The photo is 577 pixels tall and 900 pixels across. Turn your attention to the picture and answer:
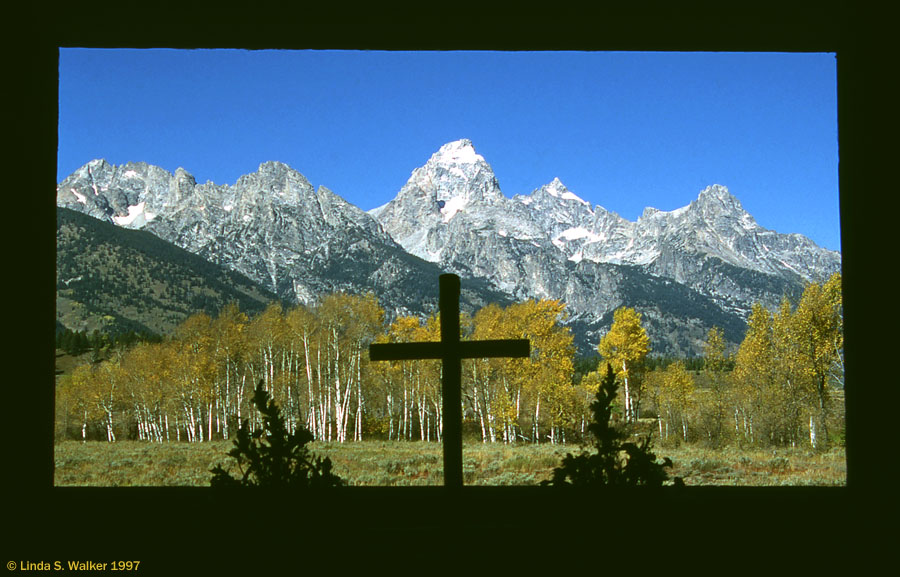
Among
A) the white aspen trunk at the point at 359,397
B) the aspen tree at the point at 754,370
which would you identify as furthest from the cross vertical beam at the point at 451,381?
the aspen tree at the point at 754,370

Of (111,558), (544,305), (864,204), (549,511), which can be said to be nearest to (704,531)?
(549,511)

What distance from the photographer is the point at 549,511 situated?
3229 millimetres

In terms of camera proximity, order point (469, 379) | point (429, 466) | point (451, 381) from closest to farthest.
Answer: point (451, 381), point (429, 466), point (469, 379)

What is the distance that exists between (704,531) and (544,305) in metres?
25.8

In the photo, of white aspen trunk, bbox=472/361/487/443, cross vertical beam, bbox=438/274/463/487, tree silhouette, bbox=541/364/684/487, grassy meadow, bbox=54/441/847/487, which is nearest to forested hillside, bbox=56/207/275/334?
white aspen trunk, bbox=472/361/487/443

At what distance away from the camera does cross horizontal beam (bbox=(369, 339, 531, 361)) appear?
331 centimetres

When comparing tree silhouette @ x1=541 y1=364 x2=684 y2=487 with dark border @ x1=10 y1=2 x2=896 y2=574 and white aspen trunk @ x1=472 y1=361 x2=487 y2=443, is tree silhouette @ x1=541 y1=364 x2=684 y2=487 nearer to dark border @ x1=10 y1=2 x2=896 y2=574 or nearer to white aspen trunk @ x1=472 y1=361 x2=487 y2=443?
dark border @ x1=10 y1=2 x2=896 y2=574

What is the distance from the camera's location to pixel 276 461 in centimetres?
279

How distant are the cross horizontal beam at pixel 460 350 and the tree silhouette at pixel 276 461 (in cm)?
65

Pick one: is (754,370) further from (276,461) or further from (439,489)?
(276,461)

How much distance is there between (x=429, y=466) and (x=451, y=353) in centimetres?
1791

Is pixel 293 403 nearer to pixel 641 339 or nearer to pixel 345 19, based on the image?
pixel 641 339

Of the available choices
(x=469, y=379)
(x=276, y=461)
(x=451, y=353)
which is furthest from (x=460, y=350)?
(x=469, y=379)

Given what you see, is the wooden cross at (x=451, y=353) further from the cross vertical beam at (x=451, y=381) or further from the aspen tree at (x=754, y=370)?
the aspen tree at (x=754, y=370)
